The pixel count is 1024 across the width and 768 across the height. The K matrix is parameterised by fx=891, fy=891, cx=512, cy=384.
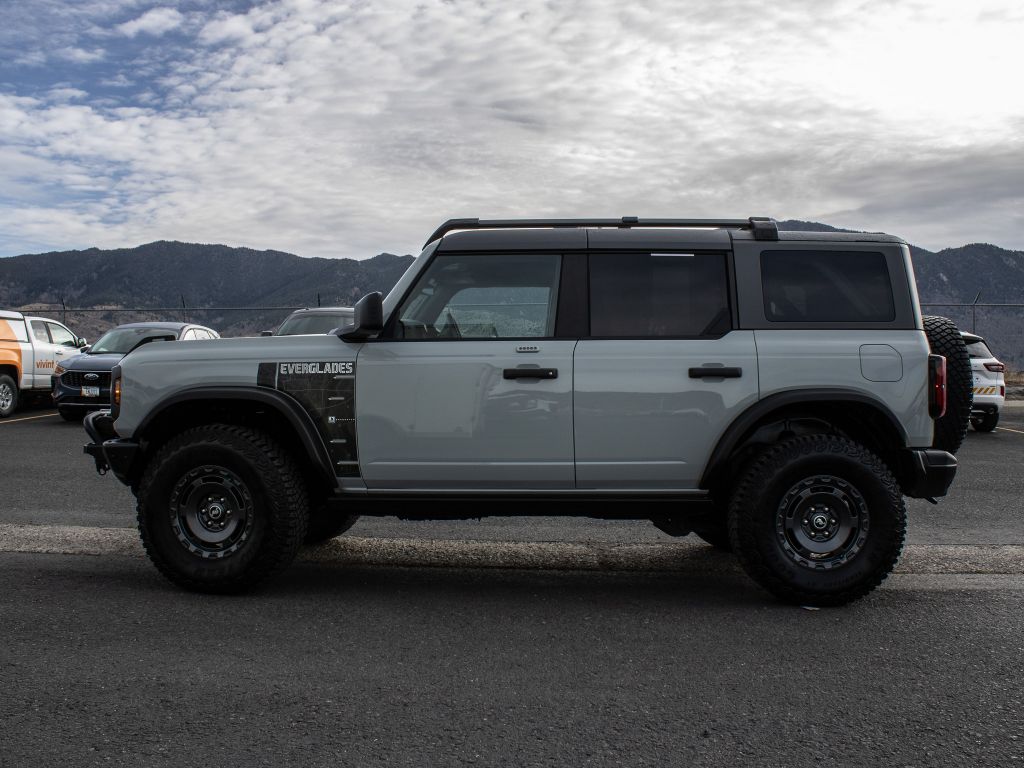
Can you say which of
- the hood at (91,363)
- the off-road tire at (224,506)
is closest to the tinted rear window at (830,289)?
the off-road tire at (224,506)

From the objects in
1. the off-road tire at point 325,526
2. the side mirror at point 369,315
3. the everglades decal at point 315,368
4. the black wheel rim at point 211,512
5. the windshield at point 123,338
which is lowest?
the off-road tire at point 325,526

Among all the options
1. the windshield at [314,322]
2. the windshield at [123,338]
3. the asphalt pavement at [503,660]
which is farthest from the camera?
the windshield at [123,338]

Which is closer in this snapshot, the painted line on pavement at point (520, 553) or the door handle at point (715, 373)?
the door handle at point (715, 373)

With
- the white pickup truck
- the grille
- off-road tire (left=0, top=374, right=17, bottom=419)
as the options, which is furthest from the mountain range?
the grille

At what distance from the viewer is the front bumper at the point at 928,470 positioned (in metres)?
4.77

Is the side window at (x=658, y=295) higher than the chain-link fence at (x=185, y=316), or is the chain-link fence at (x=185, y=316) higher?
the chain-link fence at (x=185, y=316)

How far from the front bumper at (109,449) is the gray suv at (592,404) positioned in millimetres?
17

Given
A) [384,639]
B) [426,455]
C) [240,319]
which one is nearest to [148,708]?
[384,639]

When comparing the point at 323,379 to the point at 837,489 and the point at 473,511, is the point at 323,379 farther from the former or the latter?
the point at 837,489

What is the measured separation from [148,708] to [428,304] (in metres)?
2.51

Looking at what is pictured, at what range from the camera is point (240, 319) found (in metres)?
27.5

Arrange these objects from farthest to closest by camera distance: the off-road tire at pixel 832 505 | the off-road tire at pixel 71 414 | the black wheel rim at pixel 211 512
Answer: the off-road tire at pixel 71 414 < the black wheel rim at pixel 211 512 < the off-road tire at pixel 832 505

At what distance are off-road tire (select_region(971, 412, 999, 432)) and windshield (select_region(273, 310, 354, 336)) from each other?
9749mm

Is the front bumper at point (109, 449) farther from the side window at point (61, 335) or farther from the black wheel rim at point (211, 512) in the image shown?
the side window at point (61, 335)
